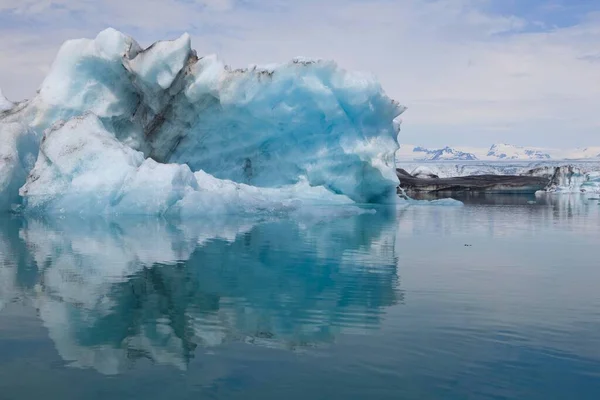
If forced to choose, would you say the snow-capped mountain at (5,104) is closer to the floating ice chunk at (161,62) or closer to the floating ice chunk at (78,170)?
the floating ice chunk at (78,170)

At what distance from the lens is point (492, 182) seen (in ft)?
152

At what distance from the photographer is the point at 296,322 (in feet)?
16.4

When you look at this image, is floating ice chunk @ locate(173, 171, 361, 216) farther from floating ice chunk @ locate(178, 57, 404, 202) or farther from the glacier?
floating ice chunk @ locate(178, 57, 404, 202)

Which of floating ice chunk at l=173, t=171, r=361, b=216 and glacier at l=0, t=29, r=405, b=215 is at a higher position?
glacier at l=0, t=29, r=405, b=215

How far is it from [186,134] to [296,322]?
14863 millimetres

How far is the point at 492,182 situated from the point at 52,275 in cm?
4283

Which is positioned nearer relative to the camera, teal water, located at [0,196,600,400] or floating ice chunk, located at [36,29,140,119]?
teal water, located at [0,196,600,400]

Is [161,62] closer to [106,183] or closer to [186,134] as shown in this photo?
[186,134]

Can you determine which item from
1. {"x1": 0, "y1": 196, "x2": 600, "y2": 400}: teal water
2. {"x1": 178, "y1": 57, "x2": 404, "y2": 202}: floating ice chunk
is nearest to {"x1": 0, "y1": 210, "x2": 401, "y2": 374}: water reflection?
{"x1": 0, "y1": 196, "x2": 600, "y2": 400}: teal water

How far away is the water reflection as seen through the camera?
4.43m

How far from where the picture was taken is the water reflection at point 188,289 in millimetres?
4430

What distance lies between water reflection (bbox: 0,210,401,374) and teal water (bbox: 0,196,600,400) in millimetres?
24

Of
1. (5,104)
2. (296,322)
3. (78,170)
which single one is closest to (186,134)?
(78,170)

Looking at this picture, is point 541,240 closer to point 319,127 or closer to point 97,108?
point 319,127
